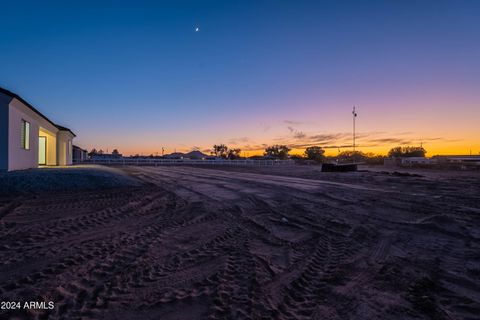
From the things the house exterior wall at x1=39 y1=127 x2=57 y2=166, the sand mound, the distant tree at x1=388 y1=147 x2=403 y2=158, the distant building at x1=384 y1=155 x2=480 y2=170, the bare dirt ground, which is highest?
the distant tree at x1=388 y1=147 x2=403 y2=158

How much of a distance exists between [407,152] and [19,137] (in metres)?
91.1

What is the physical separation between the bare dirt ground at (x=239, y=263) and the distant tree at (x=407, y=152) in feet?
276

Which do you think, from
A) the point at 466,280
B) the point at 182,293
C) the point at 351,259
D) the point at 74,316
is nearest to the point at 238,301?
the point at 182,293

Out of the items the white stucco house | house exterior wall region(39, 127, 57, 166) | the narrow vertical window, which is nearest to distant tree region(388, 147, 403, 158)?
house exterior wall region(39, 127, 57, 166)

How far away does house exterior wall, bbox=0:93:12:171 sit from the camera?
11.5 m

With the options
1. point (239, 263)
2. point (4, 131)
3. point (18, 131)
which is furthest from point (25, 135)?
point (239, 263)

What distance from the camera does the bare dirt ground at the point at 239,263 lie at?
2.44m

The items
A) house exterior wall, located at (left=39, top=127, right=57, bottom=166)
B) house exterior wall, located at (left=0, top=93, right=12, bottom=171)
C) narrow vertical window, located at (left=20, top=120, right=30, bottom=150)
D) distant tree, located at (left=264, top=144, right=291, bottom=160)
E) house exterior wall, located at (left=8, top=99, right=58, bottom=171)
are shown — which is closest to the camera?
house exterior wall, located at (left=0, top=93, right=12, bottom=171)

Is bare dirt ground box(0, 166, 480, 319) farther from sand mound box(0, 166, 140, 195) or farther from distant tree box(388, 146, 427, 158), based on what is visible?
distant tree box(388, 146, 427, 158)

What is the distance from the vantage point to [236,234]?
473cm

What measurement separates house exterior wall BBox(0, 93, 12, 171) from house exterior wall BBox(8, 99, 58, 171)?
175 millimetres

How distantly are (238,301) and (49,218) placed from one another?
5.00 meters

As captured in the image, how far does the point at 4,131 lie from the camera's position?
38.1 feet

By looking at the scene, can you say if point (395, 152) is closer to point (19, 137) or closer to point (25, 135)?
point (25, 135)
